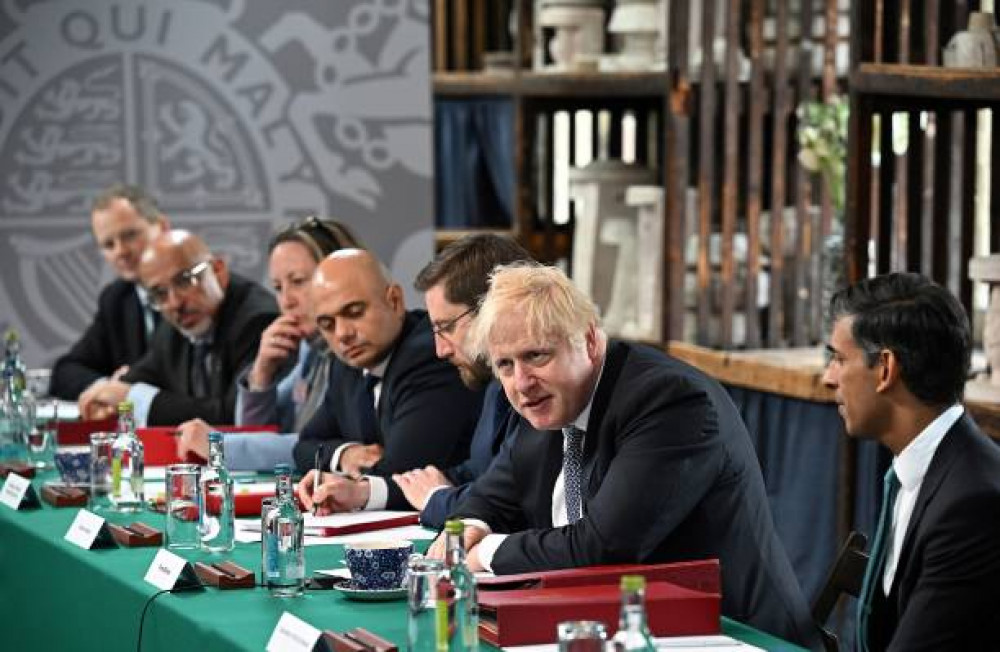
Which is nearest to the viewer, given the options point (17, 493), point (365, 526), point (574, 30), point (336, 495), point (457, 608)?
point (457, 608)

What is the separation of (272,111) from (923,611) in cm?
486

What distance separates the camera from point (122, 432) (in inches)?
161

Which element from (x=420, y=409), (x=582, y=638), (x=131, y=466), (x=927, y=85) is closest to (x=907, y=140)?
(x=927, y=85)

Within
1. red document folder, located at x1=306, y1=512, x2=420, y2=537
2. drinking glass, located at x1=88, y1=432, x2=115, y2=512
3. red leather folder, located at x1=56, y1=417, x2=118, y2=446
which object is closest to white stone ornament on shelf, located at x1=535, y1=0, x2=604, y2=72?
red leather folder, located at x1=56, y1=417, x2=118, y2=446

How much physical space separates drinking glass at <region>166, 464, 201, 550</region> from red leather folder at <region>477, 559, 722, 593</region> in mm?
794

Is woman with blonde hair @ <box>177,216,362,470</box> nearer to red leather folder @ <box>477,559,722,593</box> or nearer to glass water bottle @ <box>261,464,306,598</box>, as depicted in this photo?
glass water bottle @ <box>261,464,306,598</box>

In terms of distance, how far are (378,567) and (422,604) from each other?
0.60m

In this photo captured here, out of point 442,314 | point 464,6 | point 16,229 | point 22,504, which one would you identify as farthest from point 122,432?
point 464,6

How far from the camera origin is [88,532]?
11.7 ft

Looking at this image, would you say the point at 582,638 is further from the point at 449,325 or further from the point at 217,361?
the point at 217,361

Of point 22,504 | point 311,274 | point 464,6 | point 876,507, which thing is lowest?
point 876,507

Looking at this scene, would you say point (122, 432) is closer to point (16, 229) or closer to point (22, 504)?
point (22, 504)

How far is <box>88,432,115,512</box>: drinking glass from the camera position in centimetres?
400

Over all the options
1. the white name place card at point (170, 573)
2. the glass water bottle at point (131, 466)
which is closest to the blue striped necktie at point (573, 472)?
the white name place card at point (170, 573)
